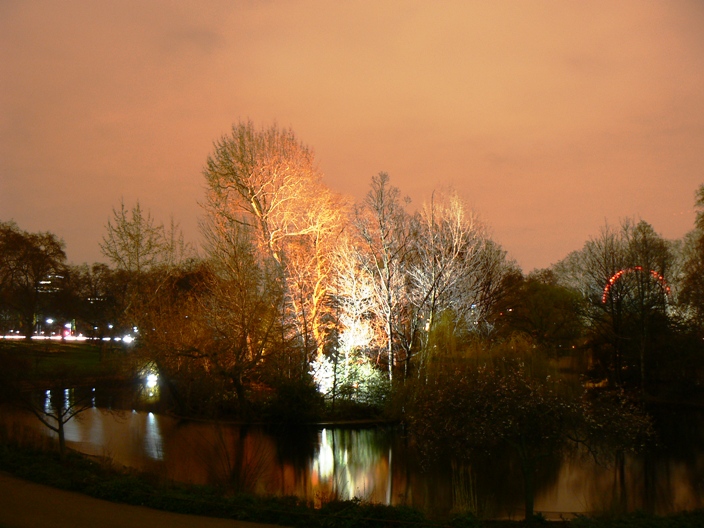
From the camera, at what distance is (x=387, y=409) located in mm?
26484

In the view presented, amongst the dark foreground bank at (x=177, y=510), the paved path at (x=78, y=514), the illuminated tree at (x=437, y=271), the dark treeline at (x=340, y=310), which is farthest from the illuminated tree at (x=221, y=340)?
the paved path at (x=78, y=514)

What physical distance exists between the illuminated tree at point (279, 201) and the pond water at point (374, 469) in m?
9.72

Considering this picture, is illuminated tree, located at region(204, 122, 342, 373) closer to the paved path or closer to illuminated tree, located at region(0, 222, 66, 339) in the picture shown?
the paved path

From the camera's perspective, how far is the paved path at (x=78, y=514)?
989cm

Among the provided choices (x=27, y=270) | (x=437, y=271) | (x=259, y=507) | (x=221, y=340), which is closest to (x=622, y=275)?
(x=437, y=271)

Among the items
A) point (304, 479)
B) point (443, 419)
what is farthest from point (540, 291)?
point (443, 419)

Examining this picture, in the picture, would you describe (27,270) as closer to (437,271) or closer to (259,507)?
(437,271)

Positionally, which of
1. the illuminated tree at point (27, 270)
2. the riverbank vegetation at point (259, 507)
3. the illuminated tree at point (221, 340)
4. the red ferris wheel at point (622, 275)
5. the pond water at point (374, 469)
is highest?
the illuminated tree at point (27, 270)

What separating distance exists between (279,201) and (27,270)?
3950 centimetres

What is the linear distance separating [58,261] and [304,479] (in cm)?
5497

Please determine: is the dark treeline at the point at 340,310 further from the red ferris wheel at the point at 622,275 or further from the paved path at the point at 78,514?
the paved path at the point at 78,514

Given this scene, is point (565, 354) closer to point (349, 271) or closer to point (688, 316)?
point (688, 316)

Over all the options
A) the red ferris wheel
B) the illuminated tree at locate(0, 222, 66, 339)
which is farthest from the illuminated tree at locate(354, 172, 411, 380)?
the illuminated tree at locate(0, 222, 66, 339)

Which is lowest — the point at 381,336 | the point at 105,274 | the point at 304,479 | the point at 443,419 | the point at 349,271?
the point at 304,479
